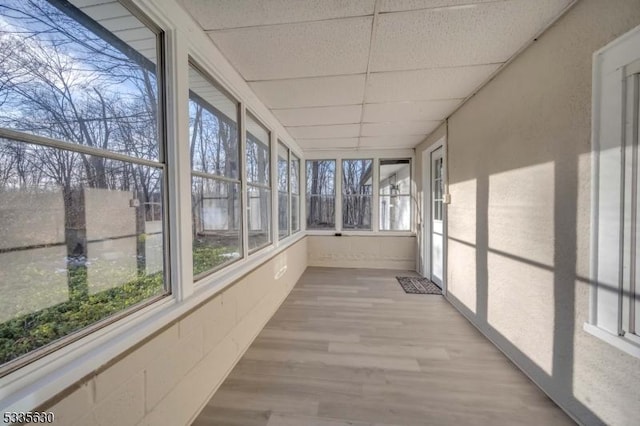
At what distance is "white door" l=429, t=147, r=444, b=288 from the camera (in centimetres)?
414

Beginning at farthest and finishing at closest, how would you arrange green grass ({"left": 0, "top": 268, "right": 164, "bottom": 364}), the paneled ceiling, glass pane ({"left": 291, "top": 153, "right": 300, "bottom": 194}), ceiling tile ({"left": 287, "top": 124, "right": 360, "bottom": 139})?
glass pane ({"left": 291, "top": 153, "right": 300, "bottom": 194})
ceiling tile ({"left": 287, "top": 124, "right": 360, "bottom": 139})
the paneled ceiling
green grass ({"left": 0, "top": 268, "right": 164, "bottom": 364})

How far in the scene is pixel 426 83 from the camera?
2.46 meters

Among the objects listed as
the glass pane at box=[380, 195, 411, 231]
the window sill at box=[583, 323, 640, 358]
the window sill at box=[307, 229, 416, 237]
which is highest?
the glass pane at box=[380, 195, 411, 231]

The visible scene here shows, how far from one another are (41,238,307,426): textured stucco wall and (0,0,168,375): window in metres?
0.21

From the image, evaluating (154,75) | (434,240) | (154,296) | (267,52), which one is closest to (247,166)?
(267,52)

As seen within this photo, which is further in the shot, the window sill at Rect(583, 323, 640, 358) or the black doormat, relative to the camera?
the black doormat

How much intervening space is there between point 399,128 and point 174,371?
389 centimetres

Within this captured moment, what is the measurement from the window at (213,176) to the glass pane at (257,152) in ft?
1.14

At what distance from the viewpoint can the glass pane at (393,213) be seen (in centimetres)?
547

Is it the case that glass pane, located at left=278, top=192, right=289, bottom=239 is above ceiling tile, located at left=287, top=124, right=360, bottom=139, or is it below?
below

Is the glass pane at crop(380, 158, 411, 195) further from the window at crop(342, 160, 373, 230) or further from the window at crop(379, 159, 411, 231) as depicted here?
the window at crop(342, 160, 373, 230)

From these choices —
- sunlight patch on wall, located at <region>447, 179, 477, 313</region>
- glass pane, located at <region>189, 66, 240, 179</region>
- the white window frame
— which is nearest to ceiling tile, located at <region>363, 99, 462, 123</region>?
sunlight patch on wall, located at <region>447, 179, 477, 313</region>

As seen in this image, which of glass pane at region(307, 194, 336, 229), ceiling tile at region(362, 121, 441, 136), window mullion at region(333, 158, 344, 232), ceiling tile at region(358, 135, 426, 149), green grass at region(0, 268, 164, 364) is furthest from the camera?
glass pane at region(307, 194, 336, 229)

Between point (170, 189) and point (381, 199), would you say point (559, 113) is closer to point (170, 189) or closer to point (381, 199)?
point (170, 189)
